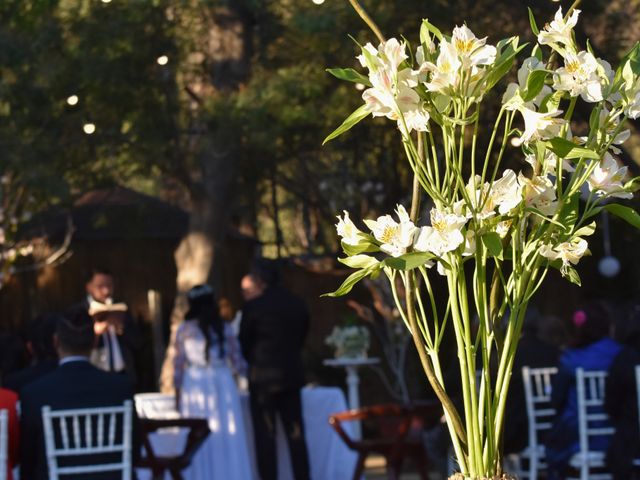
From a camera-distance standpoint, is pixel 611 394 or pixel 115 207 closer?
pixel 611 394

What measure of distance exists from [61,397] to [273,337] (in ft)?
9.80

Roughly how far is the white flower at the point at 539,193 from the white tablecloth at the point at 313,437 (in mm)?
6235

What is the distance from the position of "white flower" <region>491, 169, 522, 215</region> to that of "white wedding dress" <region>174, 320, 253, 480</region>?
6.19 m

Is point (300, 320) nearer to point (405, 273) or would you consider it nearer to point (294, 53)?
point (294, 53)

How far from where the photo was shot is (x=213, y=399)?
8383 mm

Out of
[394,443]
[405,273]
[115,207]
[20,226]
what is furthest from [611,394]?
[20,226]

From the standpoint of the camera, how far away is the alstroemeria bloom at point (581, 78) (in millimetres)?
2221

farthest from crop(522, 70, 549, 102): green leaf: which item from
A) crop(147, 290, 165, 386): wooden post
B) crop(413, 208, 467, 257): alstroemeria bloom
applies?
crop(147, 290, 165, 386): wooden post

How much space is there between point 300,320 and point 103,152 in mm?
3302

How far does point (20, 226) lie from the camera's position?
1555 centimetres

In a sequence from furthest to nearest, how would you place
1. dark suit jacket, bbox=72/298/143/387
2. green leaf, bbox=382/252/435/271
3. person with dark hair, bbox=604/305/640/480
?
dark suit jacket, bbox=72/298/143/387 → person with dark hair, bbox=604/305/640/480 → green leaf, bbox=382/252/435/271

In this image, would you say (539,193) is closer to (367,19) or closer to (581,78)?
(581,78)

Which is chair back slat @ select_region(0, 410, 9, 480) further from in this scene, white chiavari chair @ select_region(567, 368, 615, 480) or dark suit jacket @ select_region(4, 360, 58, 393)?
white chiavari chair @ select_region(567, 368, 615, 480)

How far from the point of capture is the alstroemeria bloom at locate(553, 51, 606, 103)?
2221 millimetres
